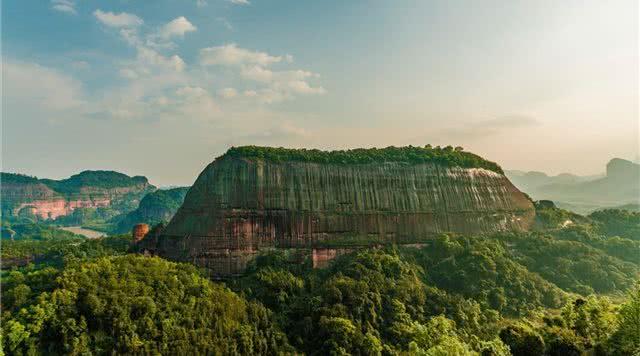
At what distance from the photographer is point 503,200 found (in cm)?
7238

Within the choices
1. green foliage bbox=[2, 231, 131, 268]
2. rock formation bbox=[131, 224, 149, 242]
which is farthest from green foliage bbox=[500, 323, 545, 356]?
green foliage bbox=[2, 231, 131, 268]

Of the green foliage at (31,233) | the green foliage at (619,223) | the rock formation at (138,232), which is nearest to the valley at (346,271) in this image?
the green foliage at (619,223)

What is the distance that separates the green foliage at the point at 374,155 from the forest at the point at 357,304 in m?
14.0

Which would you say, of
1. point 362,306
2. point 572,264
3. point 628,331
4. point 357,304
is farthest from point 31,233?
point 628,331

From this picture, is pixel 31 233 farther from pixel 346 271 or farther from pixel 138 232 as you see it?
pixel 346 271

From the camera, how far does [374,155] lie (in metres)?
70.6

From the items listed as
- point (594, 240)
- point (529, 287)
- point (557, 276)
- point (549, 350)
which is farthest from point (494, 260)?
point (549, 350)

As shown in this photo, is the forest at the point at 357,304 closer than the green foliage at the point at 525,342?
No

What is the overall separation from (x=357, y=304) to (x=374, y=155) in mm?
30616

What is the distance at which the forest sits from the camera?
1265 inches

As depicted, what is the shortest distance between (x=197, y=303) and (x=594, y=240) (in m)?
63.5

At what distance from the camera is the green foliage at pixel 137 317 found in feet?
113

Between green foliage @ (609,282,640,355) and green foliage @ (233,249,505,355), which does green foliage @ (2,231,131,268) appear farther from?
green foliage @ (609,282,640,355)

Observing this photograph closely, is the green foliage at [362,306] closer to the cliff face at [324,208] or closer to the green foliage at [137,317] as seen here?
the green foliage at [137,317]
